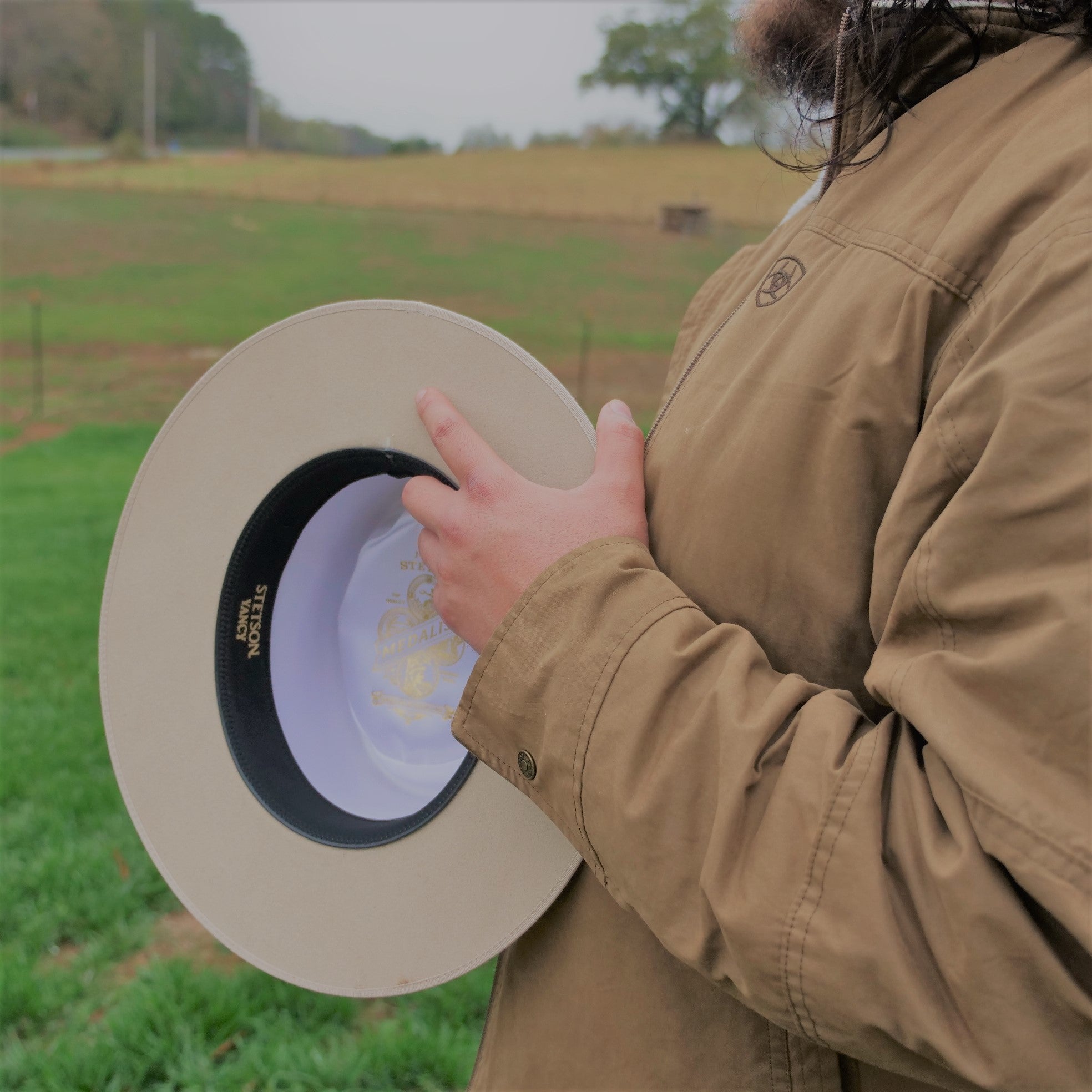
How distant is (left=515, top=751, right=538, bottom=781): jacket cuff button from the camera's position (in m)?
0.78

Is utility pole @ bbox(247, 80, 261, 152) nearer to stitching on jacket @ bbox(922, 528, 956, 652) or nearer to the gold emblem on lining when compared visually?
the gold emblem on lining

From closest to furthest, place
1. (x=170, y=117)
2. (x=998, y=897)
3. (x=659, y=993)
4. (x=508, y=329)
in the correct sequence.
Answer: (x=998, y=897) → (x=659, y=993) → (x=508, y=329) → (x=170, y=117)

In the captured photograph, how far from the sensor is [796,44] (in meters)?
0.97

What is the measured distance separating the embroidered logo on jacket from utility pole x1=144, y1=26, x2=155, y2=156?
3793 centimetres

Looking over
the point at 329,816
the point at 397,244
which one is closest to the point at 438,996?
the point at 329,816

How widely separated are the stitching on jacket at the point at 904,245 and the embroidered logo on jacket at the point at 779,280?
5 centimetres

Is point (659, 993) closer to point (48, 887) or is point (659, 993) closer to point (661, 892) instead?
point (661, 892)

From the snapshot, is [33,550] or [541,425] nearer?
[541,425]

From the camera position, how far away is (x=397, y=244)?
18.0m

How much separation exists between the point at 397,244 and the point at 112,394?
336 inches

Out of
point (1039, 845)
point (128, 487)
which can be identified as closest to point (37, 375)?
point (128, 487)

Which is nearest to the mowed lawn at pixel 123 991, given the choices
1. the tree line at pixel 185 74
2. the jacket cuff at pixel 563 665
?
the jacket cuff at pixel 563 665

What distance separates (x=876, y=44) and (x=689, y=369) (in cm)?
33

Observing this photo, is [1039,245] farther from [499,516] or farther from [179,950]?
[179,950]
